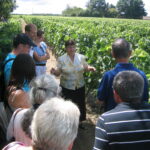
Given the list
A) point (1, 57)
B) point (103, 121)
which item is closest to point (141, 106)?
point (103, 121)

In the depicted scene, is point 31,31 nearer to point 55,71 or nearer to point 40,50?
point 40,50

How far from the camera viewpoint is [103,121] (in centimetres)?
235

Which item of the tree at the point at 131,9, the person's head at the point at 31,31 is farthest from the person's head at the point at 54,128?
the tree at the point at 131,9

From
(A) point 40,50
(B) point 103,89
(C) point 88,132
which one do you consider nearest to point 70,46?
(A) point 40,50

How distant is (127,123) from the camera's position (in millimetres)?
2264

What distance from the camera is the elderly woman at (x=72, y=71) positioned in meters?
5.11

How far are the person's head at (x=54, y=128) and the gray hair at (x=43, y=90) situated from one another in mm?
745

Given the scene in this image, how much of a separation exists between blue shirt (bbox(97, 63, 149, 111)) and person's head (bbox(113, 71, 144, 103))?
95 cm

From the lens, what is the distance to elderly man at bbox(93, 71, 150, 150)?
2.24m

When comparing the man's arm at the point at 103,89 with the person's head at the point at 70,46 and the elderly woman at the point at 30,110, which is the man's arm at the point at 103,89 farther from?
the person's head at the point at 70,46

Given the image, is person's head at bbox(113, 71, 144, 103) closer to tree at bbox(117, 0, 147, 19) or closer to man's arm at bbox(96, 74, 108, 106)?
man's arm at bbox(96, 74, 108, 106)

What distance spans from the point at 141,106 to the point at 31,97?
0.93 m

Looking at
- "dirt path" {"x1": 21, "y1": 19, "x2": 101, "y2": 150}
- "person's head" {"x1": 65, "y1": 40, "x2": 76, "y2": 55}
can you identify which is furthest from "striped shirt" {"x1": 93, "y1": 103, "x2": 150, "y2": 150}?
"dirt path" {"x1": 21, "y1": 19, "x2": 101, "y2": 150}

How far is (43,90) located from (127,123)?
768 millimetres
